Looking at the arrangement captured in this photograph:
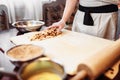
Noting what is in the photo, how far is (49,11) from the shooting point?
2270 mm

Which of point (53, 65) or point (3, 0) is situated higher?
point (3, 0)

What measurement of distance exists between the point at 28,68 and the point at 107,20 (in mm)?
774

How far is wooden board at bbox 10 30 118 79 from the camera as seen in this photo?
0.78 metres

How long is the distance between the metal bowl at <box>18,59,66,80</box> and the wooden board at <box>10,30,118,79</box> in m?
0.12

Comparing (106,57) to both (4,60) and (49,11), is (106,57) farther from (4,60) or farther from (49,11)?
(49,11)

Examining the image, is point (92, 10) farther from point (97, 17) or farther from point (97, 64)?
point (97, 64)

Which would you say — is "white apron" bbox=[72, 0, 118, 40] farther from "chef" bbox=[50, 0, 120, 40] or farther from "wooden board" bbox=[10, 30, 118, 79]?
"wooden board" bbox=[10, 30, 118, 79]

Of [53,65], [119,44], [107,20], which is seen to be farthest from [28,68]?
[107,20]

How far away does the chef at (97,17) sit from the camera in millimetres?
1185

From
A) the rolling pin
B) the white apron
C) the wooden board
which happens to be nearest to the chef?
the white apron

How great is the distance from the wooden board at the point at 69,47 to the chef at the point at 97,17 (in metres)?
0.16

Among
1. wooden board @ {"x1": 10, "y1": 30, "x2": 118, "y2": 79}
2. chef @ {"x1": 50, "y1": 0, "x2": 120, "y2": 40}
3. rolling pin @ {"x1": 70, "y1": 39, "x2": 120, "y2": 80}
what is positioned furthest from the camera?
chef @ {"x1": 50, "y1": 0, "x2": 120, "y2": 40}

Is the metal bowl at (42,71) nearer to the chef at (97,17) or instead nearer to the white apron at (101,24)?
the chef at (97,17)

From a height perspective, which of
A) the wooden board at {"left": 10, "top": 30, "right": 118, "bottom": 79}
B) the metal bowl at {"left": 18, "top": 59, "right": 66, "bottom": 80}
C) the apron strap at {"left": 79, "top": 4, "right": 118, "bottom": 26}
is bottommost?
the wooden board at {"left": 10, "top": 30, "right": 118, "bottom": 79}
